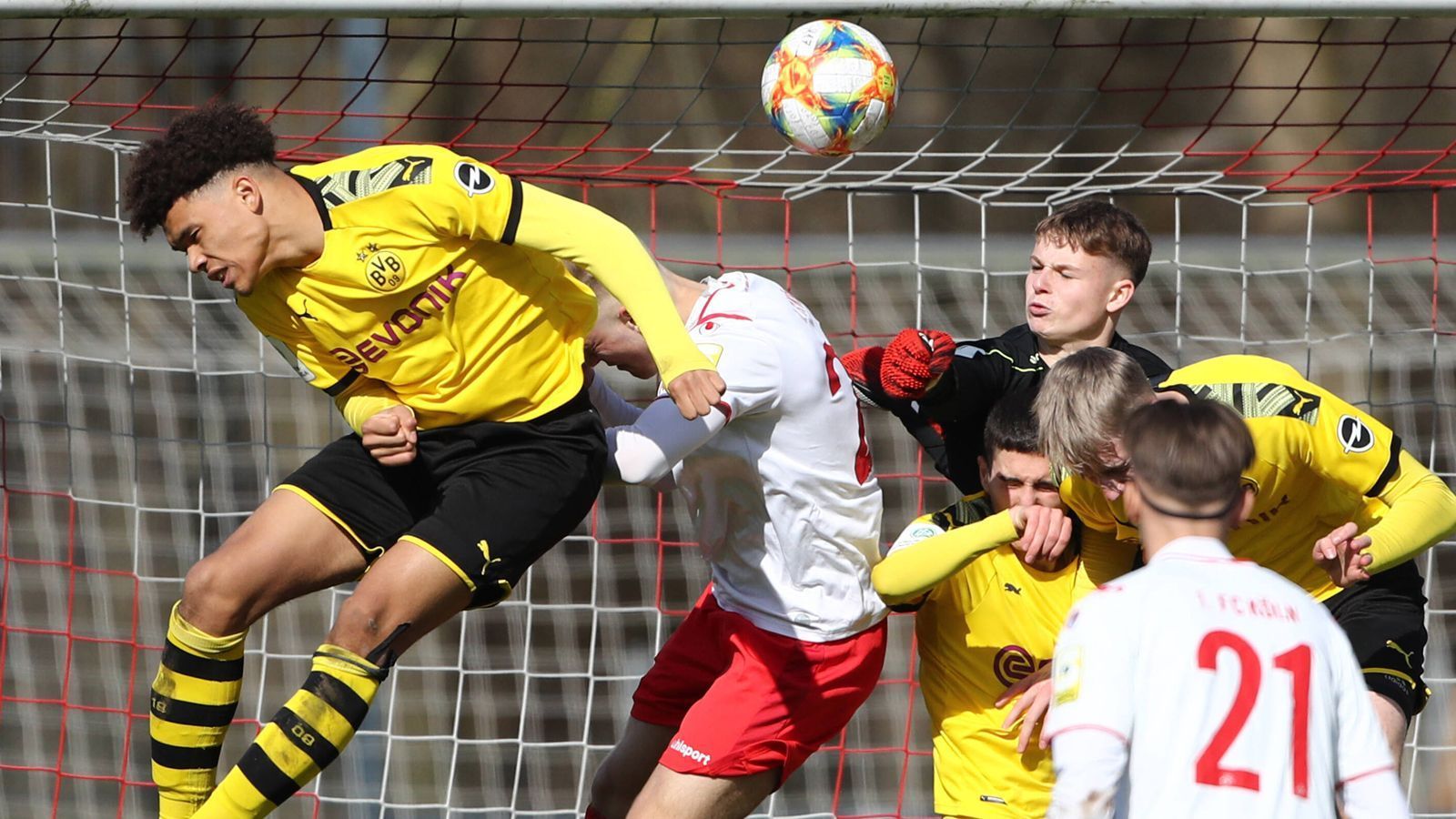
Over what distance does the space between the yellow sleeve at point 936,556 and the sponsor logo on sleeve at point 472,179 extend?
1.14 metres

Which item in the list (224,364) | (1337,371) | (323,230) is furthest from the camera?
(1337,371)

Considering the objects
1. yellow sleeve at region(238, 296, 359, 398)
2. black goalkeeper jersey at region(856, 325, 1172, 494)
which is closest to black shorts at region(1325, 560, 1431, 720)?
black goalkeeper jersey at region(856, 325, 1172, 494)

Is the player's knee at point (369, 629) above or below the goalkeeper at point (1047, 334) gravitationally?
below

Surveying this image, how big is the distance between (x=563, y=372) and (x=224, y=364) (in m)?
3.40

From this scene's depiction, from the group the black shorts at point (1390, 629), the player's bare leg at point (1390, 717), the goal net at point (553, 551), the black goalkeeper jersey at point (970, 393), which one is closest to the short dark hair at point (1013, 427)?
the black goalkeeper jersey at point (970, 393)

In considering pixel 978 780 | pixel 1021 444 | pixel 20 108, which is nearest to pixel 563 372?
pixel 1021 444

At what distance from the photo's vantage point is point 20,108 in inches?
301

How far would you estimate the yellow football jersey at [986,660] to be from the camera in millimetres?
3340

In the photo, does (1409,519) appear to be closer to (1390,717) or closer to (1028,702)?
(1390,717)

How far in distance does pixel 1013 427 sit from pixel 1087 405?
1.02 feet

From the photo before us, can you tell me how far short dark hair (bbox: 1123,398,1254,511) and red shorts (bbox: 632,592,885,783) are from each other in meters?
1.09

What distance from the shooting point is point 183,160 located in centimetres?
304

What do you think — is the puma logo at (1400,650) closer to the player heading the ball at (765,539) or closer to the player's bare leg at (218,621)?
the player heading the ball at (765,539)

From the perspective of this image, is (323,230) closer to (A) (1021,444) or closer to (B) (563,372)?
(B) (563,372)
